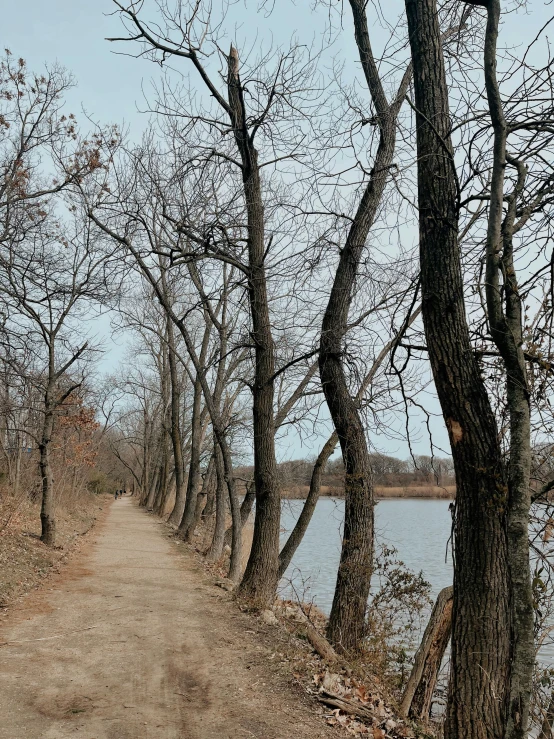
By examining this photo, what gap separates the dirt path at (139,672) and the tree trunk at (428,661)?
1.60m

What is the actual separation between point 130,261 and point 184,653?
8650mm

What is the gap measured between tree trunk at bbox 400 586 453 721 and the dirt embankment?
5333 mm

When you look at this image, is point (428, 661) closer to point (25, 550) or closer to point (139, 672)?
point (139, 672)

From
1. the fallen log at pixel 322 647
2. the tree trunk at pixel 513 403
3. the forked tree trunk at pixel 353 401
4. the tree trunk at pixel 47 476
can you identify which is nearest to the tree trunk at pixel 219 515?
the tree trunk at pixel 47 476

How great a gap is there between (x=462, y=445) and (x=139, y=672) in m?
3.82

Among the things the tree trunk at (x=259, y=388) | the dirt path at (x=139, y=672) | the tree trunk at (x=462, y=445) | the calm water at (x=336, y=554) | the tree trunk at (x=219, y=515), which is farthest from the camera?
the tree trunk at (x=219, y=515)

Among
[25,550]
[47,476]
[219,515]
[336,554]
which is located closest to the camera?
[25,550]

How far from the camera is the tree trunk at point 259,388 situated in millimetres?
9352

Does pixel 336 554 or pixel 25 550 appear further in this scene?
pixel 336 554

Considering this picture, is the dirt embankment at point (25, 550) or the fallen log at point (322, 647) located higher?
the dirt embankment at point (25, 550)

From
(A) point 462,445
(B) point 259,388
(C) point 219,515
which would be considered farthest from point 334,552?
(A) point 462,445

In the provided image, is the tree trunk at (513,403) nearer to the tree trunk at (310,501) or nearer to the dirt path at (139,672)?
the dirt path at (139,672)

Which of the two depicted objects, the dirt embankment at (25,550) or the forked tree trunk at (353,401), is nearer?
the forked tree trunk at (353,401)

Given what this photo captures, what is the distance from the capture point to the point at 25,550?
12.0 m
